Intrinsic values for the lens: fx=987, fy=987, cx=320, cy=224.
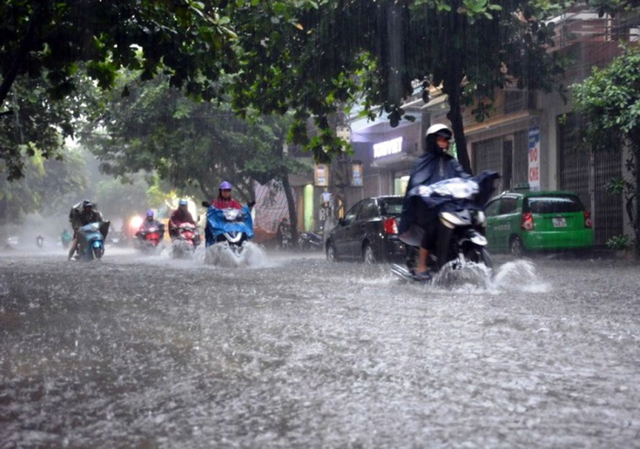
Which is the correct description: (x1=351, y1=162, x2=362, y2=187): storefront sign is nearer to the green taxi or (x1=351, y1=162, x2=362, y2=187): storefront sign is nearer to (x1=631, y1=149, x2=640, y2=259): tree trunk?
the green taxi

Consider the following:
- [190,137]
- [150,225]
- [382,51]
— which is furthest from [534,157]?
[190,137]

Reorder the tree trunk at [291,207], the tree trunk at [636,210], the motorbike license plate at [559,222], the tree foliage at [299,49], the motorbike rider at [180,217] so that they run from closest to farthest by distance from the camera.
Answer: the tree foliage at [299,49] → the motorbike license plate at [559,222] → the tree trunk at [636,210] → the motorbike rider at [180,217] → the tree trunk at [291,207]

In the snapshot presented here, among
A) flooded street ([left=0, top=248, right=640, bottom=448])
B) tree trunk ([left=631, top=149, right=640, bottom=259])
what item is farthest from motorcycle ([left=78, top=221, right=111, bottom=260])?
tree trunk ([left=631, top=149, right=640, bottom=259])

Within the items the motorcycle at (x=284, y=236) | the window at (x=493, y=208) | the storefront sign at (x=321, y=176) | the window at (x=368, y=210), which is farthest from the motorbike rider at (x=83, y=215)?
the motorcycle at (x=284, y=236)

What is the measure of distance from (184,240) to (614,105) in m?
9.48

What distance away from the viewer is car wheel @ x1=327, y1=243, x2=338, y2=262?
22.0 meters

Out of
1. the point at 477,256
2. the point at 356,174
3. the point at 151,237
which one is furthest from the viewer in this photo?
the point at 356,174

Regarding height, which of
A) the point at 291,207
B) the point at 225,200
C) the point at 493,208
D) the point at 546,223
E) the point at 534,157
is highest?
the point at 534,157

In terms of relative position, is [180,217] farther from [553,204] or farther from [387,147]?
[387,147]

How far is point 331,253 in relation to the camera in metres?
22.3

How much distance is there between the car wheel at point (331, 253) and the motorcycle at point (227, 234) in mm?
4615

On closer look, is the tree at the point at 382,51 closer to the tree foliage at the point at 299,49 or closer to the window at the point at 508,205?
the tree foliage at the point at 299,49

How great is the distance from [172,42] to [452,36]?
6.39 m

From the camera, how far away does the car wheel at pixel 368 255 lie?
759 inches
